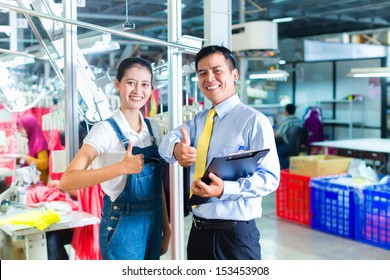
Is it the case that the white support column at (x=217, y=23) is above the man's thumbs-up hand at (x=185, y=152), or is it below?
above

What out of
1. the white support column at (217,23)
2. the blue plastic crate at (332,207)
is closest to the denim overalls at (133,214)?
the white support column at (217,23)

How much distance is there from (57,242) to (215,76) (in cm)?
195

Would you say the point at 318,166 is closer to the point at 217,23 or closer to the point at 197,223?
the point at 217,23

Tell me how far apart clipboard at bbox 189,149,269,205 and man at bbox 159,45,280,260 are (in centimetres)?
3

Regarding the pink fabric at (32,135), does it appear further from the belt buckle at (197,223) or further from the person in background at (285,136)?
the person in background at (285,136)

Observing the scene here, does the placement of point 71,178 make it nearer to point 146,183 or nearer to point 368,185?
point 146,183

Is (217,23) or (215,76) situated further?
(217,23)

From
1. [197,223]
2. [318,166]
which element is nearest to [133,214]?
[197,223]

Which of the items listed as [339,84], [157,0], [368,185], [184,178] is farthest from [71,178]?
[339,84]

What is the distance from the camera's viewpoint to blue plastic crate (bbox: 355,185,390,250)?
15.4 feet

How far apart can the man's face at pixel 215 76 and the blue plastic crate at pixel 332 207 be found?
355 centimetres

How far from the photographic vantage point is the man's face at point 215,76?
1901 mm

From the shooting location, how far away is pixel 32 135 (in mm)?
4777
